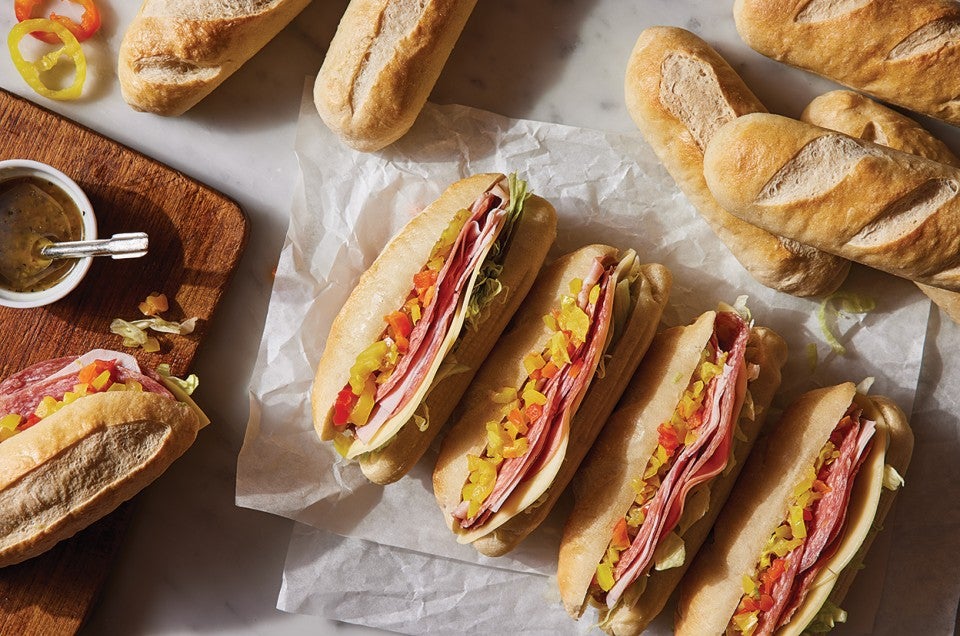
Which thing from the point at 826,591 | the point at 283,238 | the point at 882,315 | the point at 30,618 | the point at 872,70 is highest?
the point at 872,70

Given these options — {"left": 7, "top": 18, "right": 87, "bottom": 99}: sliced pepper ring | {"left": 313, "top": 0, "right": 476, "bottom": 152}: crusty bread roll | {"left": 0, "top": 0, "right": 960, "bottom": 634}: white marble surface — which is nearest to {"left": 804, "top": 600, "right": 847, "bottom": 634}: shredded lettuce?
{"left": 0, "top": 0, "right": 960, "bottom": 634}: white marble surface

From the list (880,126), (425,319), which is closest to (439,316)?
(425,319)

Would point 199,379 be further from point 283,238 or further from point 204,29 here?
point 204,29

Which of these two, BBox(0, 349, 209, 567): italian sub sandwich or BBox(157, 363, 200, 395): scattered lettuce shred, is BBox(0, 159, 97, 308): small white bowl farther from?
BBox(157, 363, 200, 395): scattered lettuce shred

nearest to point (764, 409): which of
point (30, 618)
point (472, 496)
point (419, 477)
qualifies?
point (472, 496)

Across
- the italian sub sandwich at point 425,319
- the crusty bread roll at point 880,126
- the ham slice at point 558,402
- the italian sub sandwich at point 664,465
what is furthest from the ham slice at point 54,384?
the crusty bread roll at point 880,126

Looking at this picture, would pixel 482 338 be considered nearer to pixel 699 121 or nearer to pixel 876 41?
pixel 699 121
